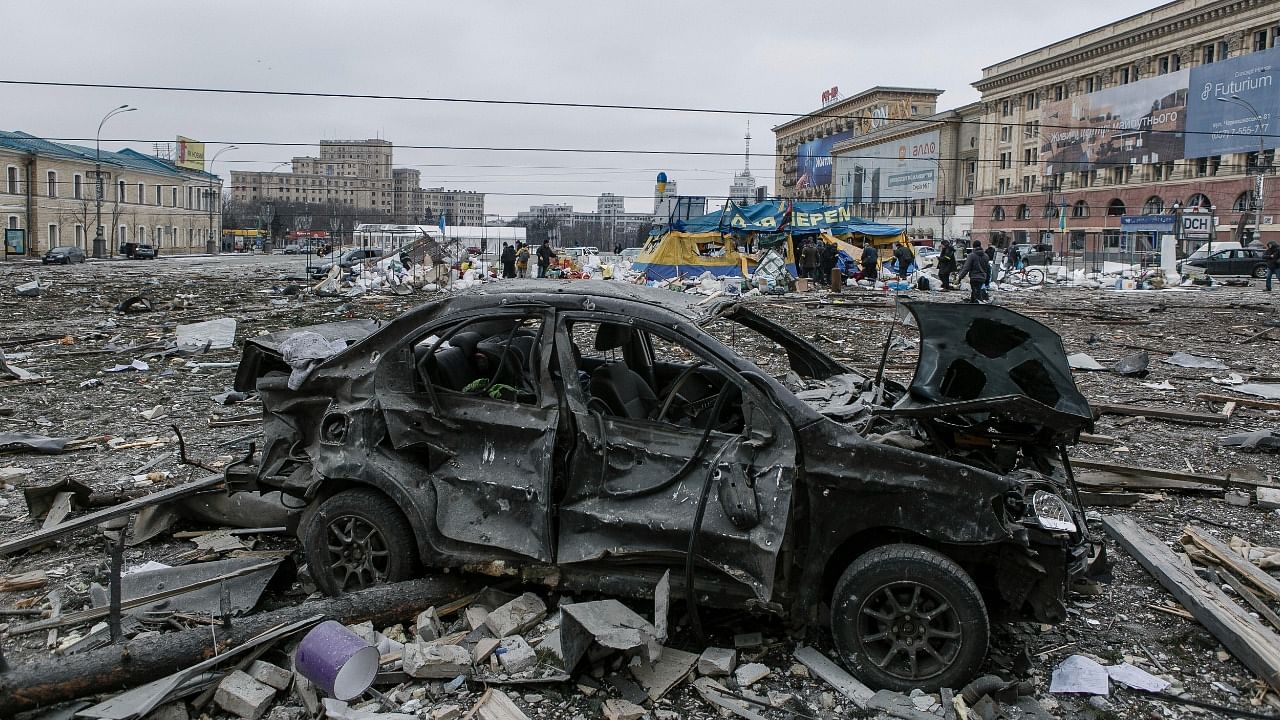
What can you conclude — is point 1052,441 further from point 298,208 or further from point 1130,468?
point 298,208

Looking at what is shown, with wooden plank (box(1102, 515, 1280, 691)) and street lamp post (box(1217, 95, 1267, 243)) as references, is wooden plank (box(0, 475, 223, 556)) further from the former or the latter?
street lamp post (box(1217, 95, 1267, 243))

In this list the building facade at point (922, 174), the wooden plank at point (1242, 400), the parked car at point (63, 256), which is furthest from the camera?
the building facade at point (922, 174)

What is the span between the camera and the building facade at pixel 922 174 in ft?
268

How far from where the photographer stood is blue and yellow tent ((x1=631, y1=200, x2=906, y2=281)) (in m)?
32.9

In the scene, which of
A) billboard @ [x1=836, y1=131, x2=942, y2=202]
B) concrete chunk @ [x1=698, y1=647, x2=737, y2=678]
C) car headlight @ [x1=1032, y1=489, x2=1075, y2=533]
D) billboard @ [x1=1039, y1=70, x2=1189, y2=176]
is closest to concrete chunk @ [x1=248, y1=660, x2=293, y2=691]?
concrete chunk @ [x1=698, y1=647, x2=737, y2=678]

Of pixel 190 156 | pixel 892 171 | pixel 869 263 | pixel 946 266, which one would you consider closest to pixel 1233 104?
pixel 946 266

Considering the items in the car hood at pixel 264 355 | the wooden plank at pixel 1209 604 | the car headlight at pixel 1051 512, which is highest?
the car hood at pixel 264 355

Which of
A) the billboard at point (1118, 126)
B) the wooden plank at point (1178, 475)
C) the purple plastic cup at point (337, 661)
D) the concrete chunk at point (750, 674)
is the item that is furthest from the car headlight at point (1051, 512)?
the billboard at point (1118, 126)

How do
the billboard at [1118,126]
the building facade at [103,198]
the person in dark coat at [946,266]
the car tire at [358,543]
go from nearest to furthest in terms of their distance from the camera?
the car tire at [358,543] → the person in dark coat at [946,266] → the billboard at [1118,126] → the building facade at [103,198]

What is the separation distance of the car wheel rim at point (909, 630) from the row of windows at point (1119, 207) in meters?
58.3

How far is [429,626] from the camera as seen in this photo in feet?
13.7

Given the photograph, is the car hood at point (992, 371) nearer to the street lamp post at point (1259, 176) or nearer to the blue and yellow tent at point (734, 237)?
the blue and yellow tent at point (734, 237)

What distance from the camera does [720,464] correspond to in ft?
12.7

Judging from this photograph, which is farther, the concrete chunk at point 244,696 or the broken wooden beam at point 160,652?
the concrete chunk at point 244,696
